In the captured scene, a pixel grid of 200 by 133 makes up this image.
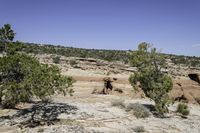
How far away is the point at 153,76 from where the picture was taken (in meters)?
25.8

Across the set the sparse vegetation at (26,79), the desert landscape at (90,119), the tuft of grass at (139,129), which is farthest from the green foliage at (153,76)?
the sparse vegetation at (26,79)

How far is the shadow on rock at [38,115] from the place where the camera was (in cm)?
1962

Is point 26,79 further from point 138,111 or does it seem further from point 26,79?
point 138,111

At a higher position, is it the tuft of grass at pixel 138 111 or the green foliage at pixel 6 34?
the green foliage at pixel 6 34

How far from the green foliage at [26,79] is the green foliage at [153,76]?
8.18m

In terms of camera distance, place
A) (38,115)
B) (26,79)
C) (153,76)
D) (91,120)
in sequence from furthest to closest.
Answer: (153,76) < (38,115) < (91,120) < (26,79)

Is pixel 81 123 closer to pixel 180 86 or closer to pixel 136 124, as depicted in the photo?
pixel 136 124

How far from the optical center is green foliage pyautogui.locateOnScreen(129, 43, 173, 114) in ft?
82.8

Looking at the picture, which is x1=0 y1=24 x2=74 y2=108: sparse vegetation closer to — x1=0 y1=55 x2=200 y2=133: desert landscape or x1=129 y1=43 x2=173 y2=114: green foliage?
x1=0 y1=55 x2=200 y2=133: desert landscape

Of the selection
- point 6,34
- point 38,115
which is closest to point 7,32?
point 6,34

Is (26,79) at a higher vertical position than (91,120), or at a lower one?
higher

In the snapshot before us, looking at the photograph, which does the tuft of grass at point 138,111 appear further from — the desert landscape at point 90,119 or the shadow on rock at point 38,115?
the shadow on rock at point 38,115

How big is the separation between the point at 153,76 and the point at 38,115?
1058 centimetres

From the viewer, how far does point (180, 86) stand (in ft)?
115
